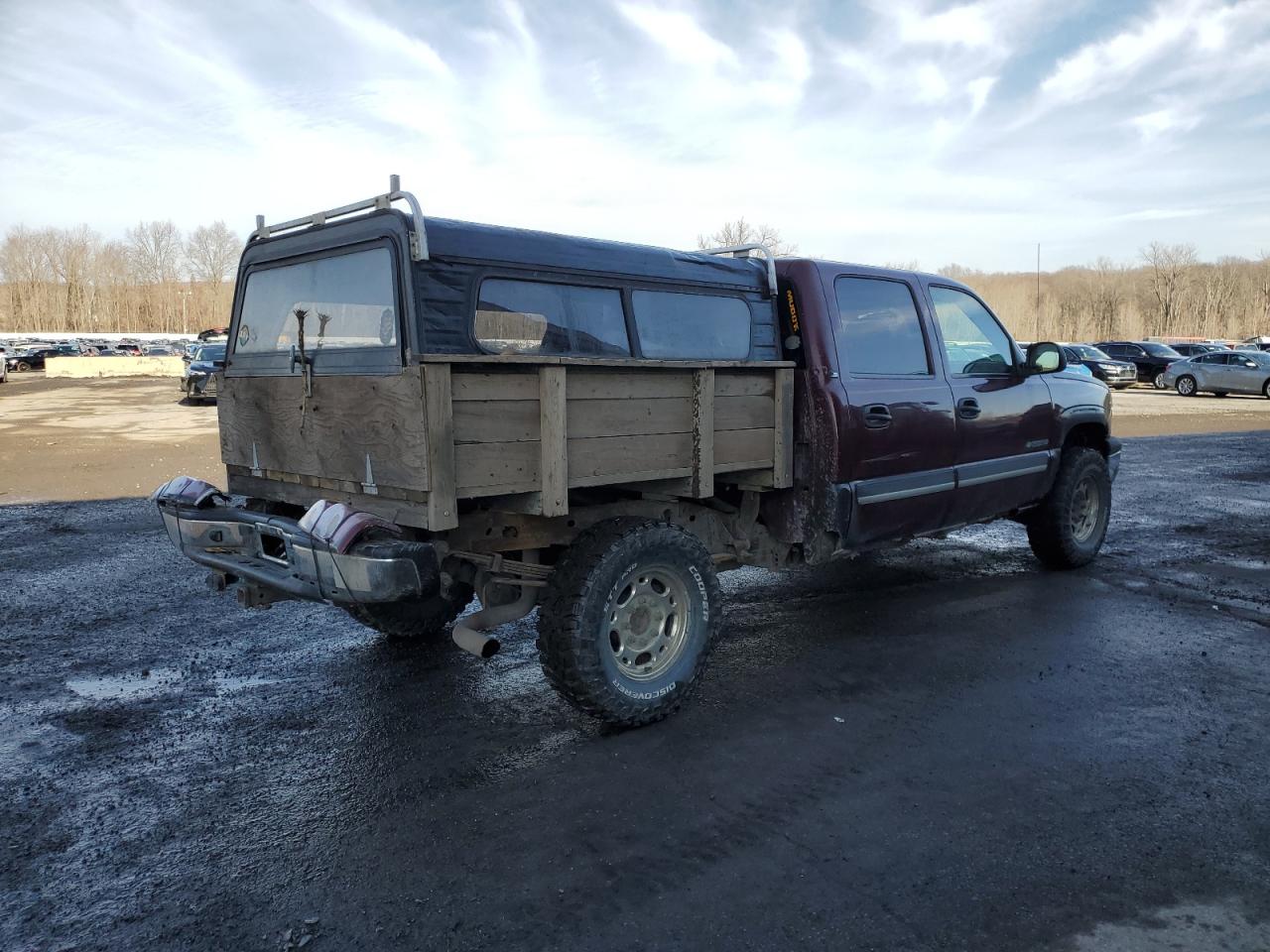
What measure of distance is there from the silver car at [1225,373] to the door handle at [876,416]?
29956 millimetres

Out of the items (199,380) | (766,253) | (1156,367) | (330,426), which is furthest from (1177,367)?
(330,426)

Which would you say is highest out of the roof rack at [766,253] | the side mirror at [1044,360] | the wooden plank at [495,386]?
the roof rack at [766,253]

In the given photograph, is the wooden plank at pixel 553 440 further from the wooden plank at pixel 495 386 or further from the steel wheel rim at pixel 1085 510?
the steel wheel rim at pixel 1085 510

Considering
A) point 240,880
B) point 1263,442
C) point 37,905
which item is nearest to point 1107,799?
point 240,880

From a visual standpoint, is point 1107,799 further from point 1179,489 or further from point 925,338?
point 1179,489

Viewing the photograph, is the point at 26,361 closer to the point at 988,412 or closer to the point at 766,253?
the point at 766,253

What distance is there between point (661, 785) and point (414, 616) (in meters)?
2.16

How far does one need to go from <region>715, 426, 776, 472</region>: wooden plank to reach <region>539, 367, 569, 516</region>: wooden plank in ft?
3.16

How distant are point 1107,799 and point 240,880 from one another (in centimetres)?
305

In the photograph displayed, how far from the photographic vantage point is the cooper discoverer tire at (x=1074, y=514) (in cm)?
666

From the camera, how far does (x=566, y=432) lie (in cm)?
379

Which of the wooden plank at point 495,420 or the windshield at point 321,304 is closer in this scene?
the wooden plank at point 495,420

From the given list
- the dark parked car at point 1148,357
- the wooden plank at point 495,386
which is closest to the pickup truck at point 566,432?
the wooden plank at point 495,386

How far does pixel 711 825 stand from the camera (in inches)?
127
